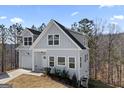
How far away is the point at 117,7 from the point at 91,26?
4.68 metres

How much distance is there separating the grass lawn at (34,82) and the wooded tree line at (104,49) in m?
11.9

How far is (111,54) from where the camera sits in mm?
28234

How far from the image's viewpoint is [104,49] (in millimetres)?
28594

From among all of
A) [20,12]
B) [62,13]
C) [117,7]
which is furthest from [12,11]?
[117,7]

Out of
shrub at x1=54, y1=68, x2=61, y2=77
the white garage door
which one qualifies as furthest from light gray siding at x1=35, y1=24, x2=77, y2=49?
the white garage door

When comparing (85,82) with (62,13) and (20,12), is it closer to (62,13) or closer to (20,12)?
(62,13)

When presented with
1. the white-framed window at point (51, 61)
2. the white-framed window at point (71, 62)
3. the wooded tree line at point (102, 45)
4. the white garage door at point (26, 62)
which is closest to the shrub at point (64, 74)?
the white-framed window at point (71, 62)

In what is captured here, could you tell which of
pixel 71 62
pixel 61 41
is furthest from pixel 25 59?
pixel 71 62

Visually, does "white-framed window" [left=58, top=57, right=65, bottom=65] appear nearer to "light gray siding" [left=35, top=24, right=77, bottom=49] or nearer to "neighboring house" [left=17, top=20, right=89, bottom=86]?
"neighboring house" [left=17, top=20, right=89, bottom=86]

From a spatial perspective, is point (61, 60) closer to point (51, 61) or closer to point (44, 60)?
point (51, 61)

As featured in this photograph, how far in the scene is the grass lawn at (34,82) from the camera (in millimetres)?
15164

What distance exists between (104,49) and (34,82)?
581 inches

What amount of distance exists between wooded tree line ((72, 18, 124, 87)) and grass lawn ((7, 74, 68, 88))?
1192cm
